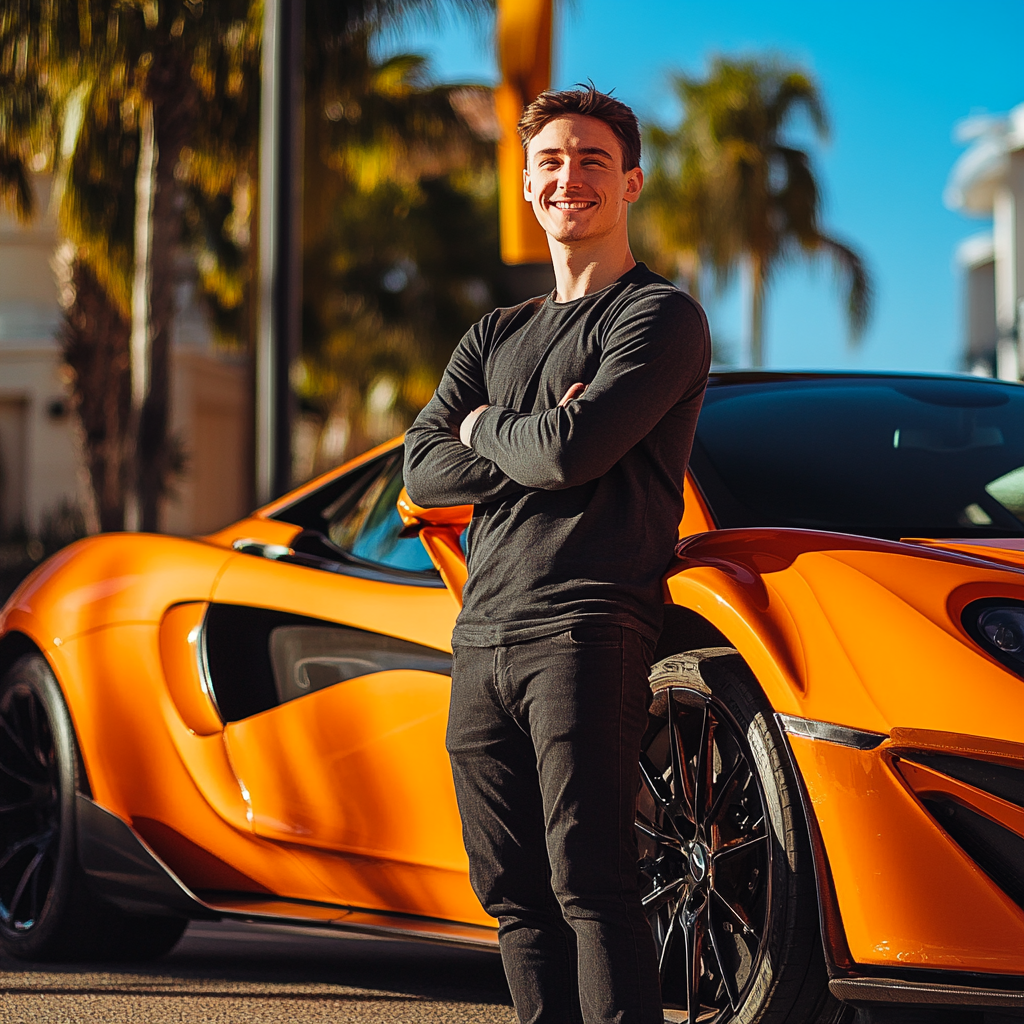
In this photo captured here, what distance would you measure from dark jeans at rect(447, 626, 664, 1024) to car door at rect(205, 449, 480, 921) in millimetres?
637

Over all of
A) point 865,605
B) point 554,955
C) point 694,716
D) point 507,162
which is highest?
point 507,162

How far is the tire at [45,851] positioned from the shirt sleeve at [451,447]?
5.96 feet

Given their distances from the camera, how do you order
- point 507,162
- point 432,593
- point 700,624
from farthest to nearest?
point 507,162
point 432,593
point 700,624

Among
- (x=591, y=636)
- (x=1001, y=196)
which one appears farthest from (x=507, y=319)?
(x=1001, y=196)

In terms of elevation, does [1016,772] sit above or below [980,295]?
below

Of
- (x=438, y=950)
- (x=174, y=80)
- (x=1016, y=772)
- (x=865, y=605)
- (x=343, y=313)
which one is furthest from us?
(x=343, y=313)

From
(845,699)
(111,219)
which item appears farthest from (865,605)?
(111,219)

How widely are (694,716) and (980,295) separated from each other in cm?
4701

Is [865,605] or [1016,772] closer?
[1016,772]

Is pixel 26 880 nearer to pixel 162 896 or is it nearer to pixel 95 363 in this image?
pixel 162 896

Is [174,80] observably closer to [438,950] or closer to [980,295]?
[438,950]

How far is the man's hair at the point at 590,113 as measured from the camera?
274 cm

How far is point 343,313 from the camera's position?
98.4 feet

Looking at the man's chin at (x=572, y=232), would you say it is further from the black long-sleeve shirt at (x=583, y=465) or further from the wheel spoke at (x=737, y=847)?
the wheel spoke at (x=737, y=847)
